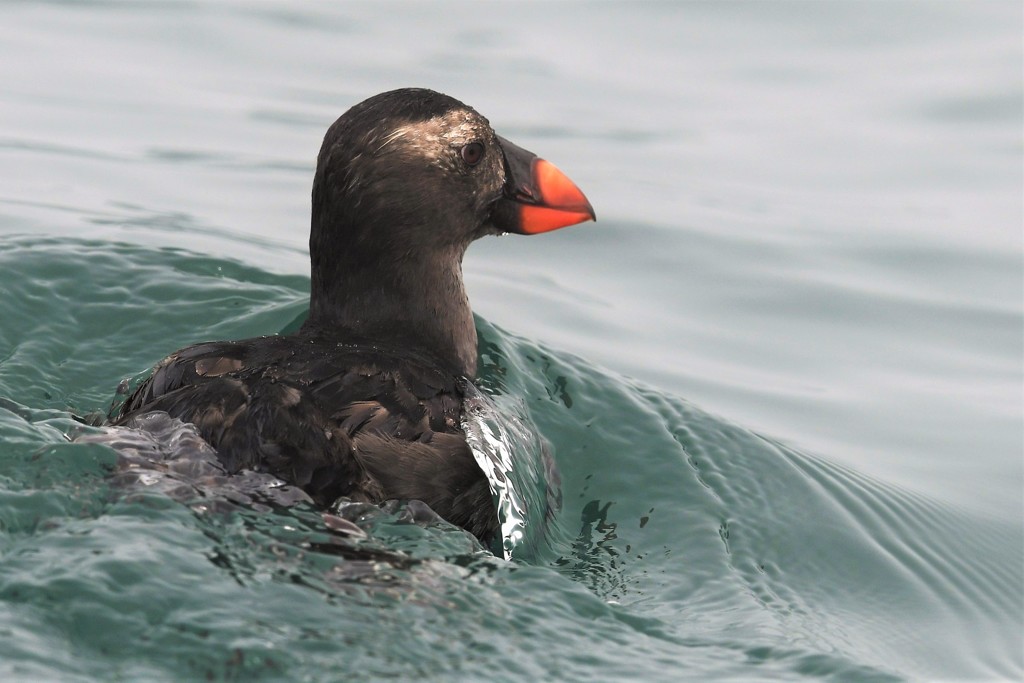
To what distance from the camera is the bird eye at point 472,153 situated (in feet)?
16.1

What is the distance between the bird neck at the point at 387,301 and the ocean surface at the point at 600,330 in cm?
66

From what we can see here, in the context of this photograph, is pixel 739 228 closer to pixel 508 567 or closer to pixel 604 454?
pixel 604 454

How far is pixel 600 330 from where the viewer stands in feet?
23.6

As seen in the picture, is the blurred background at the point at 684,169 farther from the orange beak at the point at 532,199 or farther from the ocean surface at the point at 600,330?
the orange beak at the point at 532,199

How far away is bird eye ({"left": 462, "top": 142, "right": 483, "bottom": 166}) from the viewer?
16.1 feet

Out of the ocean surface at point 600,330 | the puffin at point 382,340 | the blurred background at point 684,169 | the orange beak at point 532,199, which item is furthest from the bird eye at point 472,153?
the blurred background at point 684,169

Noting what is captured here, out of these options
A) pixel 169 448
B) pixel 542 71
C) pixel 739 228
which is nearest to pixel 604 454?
pixel 169 448

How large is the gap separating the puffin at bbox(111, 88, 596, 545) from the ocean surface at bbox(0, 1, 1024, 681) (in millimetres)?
155

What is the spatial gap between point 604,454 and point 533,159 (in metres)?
1.14

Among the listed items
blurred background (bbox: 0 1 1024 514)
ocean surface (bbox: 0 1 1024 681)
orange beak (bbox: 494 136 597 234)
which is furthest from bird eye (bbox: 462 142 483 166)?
blurred background (bbox: 0 1 1024 514)

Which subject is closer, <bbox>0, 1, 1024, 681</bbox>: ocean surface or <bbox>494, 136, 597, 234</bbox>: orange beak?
<bbox>0, 1, 1024, 681</bbox>: ocean surface

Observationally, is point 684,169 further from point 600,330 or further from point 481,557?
point 481,557

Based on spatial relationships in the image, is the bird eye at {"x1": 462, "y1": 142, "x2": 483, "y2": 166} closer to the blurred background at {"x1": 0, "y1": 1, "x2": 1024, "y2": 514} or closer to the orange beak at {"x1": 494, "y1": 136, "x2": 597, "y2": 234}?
the orange beak at {"x1": 494, "y1": 136, "x2": 597, "y2": 234}

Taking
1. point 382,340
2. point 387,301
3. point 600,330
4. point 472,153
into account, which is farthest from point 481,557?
point 600,330
